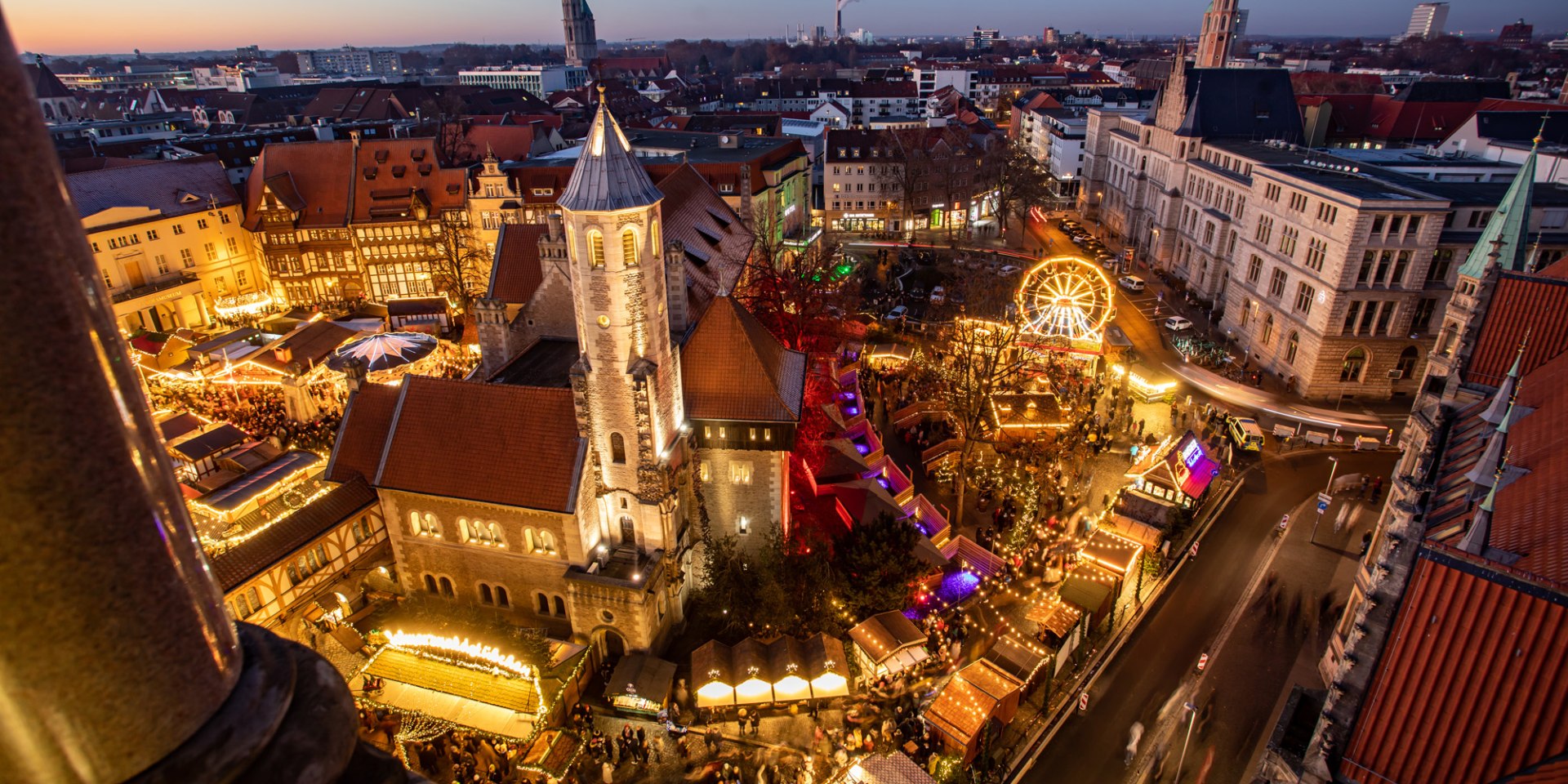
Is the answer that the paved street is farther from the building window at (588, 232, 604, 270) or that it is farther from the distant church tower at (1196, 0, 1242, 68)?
the distant church tower at (1196, 0, 1242, 68)

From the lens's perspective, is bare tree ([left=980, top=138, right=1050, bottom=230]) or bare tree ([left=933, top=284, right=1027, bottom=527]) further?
bare tree ([left=980, top=138, right=1050, bottom=230])

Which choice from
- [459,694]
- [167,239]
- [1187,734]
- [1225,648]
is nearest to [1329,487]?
[1225,648]

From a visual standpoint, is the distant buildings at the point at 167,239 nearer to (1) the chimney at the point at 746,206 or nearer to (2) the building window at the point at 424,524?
(1) the chimney at the point at 746,206

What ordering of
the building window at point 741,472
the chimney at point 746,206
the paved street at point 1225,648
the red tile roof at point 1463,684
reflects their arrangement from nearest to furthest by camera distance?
the red tile roof at point 1463,684 → the paved street at point 1225,648 → the building window at point 741,472 → the chimney at point 746,206

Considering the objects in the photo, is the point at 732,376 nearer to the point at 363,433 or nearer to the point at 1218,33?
the point at 363,433

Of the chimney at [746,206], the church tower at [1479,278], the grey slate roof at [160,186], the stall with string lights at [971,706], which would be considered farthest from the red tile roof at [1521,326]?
the grey slate roof at [160,186]

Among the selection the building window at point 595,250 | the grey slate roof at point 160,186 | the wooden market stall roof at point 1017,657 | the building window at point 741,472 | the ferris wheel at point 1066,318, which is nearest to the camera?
the building window at point 595,250

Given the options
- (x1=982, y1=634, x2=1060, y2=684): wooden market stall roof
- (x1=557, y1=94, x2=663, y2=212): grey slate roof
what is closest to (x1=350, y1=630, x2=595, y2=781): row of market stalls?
(x1=982, y1=634, x2=1060, y2=684): wooden market stall roof
